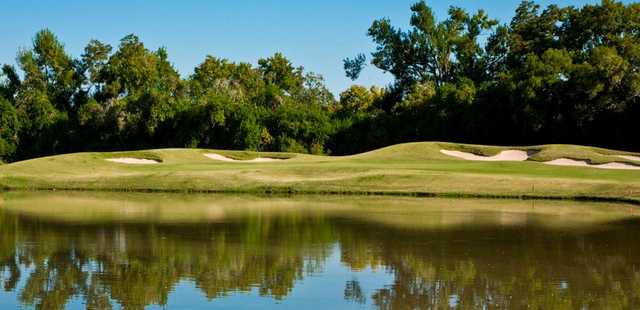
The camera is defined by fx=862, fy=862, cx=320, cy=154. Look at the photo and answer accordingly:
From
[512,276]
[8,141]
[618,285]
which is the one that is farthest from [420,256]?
[8,141]

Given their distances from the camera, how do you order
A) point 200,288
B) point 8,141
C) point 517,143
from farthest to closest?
point 8,141, point 517,143, point 200,288

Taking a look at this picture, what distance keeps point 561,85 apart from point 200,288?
48190 millimetres

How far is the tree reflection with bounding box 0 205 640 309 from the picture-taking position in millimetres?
11773

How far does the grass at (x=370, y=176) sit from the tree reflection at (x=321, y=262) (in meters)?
11.2

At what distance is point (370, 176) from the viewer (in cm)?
3534

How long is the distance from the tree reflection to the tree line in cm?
3709

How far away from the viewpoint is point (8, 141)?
7375 centimetres

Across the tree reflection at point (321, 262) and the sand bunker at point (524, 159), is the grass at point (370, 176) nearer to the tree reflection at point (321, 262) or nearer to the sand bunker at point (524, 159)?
the sand bunker at point (524, 159)

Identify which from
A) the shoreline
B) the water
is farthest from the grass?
the water

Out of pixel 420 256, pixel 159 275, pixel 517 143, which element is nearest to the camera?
pixel 159 275

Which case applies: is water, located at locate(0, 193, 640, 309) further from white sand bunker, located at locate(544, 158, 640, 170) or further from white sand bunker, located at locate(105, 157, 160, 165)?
white sand bunker, located at locate(105, 157, 160, 165)

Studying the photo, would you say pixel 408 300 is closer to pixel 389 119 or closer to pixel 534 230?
pixel 534 230

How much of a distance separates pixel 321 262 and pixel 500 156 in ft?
106

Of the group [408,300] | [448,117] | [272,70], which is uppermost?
[272,70]
